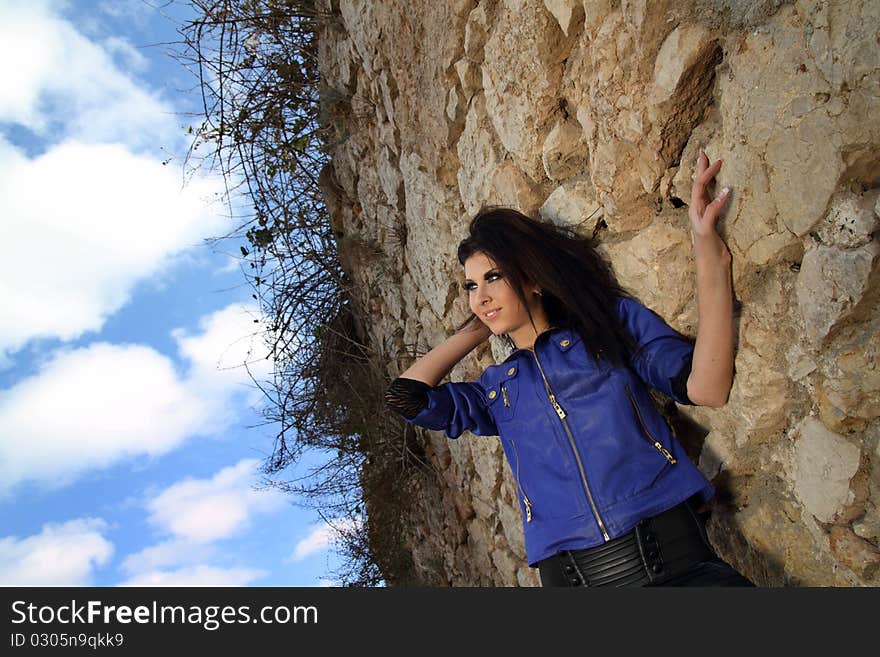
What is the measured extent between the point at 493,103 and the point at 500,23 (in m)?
0.23

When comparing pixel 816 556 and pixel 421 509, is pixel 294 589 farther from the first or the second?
pixel 421 509

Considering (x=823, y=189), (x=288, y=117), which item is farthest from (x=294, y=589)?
(x=288, y=117)

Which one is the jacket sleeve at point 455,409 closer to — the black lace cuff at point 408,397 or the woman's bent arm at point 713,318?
the black lace cuff at point 408,397

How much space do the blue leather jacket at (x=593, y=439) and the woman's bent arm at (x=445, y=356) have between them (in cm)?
31

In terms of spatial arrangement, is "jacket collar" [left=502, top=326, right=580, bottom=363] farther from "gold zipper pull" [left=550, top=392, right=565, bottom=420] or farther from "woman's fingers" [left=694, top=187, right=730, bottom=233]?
"woman's fingers" [left=694, top=187, right=730, bottom=233]

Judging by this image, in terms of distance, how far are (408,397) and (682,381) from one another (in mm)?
778

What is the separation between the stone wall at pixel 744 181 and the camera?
49.3 inches

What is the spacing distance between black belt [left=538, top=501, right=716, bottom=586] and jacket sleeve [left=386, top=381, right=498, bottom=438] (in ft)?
1.69

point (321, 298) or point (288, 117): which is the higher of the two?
point (288, 117)

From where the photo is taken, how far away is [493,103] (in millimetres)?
2285

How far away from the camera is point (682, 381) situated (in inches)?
61.9

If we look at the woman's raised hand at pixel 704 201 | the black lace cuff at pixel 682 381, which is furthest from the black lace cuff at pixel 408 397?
the woman's raised hand at pixel 704 201

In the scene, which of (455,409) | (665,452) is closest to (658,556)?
(665,452)

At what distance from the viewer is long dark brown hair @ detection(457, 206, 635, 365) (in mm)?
1729
